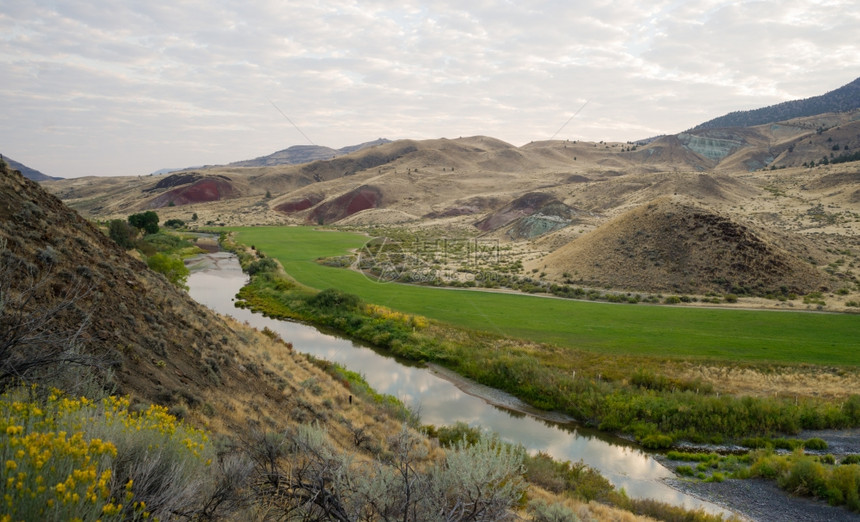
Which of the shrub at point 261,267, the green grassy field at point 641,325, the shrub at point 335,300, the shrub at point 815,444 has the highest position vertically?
the shrub at point 261,267

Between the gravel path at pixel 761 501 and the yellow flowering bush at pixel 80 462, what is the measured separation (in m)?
16.0

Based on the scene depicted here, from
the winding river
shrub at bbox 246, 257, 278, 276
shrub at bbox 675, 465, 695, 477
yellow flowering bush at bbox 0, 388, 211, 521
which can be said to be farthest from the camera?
shrub at bbox 246, 257, 278, 276

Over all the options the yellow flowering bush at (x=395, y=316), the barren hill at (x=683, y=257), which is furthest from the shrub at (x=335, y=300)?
the barren hill at (x=683, y=257)

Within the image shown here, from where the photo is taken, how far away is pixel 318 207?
454 ft

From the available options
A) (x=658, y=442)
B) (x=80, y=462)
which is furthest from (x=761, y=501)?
(x=80, y=462)

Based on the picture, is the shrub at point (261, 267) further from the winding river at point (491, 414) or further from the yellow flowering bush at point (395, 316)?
the yellow flowering bush at point (395, 316)

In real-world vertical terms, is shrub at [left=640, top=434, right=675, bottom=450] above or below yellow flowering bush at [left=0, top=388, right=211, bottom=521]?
below

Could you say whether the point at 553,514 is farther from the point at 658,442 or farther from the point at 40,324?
the point at 658,442

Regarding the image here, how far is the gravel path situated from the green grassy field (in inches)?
470

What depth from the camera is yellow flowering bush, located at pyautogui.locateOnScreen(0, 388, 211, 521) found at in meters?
3.93

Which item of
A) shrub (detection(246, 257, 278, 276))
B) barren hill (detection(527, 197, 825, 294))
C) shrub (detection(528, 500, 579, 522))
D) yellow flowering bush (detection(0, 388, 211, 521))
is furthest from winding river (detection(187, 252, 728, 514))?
barren hill (detection(527, 197, 825, 294))

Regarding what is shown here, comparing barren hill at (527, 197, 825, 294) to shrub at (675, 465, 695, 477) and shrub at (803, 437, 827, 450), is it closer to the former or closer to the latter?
shrub at (803, 437, 827, 450)

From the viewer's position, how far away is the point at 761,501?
1475 cm

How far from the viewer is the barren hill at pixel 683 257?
42250 mm
